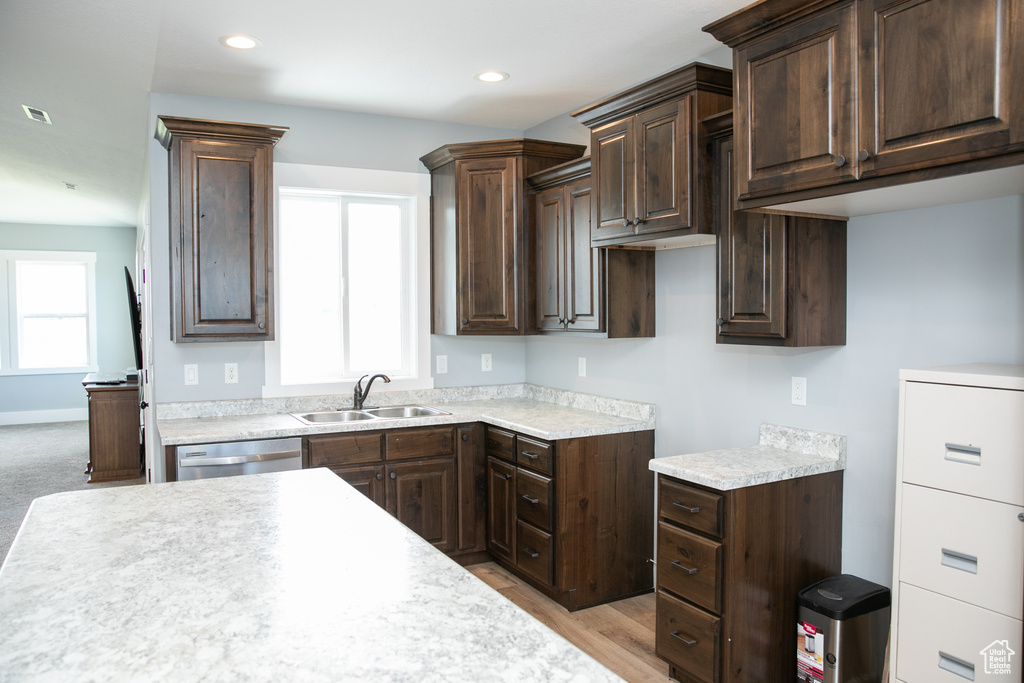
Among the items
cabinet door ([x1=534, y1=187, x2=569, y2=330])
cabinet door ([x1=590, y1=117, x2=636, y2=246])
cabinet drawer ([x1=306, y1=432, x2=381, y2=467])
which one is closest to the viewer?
cabinet door ([x1=590, y1=117, x2=636, y2=246])

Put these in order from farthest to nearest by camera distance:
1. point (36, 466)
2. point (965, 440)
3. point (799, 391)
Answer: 1. point (36, 466)
2. point (799, 391)
3. point (965, 440)

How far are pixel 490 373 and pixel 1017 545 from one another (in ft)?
10.5

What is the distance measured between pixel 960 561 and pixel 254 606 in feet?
6.00

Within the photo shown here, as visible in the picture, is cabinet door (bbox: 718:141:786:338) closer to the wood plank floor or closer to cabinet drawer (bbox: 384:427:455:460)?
the wood plank floor

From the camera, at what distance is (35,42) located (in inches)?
118

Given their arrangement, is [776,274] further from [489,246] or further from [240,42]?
[240,42]

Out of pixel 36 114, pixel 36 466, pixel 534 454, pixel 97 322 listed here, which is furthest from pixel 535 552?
pixel 97 322

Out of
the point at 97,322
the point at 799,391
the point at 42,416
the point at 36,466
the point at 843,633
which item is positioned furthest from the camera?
the point at 97,322

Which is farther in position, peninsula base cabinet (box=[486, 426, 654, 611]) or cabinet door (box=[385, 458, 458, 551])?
cabinet door (box=[385, 458, 458, 551])

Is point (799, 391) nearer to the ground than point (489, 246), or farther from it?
nearer to the ground

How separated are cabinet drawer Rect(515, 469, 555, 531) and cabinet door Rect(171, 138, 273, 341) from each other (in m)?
1.54

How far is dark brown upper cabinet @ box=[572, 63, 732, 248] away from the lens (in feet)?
8.84

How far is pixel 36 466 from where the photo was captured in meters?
6.80

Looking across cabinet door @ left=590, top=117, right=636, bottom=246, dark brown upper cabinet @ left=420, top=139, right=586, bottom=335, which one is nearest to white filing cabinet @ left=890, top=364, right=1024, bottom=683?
cabinet door @ left=590, top=117, right=636, bottom=246
